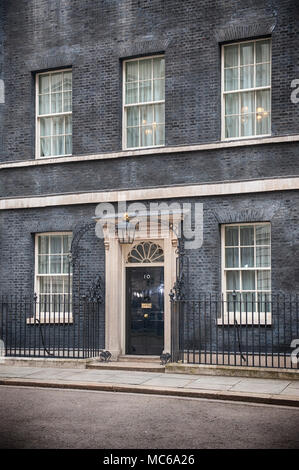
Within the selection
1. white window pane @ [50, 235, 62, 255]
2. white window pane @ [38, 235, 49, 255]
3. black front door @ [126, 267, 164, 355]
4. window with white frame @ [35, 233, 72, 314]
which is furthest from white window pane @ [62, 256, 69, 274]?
black front door @ [126, 267, 164, 355]

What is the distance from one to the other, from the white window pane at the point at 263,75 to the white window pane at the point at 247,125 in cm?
74

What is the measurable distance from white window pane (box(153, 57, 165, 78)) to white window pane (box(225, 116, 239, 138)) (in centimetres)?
201

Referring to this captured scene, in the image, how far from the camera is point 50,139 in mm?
16844

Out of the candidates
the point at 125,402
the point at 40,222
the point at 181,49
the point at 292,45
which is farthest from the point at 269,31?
the point at 125,402

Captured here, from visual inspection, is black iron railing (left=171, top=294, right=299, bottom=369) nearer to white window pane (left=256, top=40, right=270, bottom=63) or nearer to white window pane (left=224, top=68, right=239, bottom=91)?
white window pane (left=224, top=68, right=239, bottom=91)

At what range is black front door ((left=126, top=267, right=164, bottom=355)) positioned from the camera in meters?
15.3

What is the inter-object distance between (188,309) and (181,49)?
5.99 metres

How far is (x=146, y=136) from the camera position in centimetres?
1581

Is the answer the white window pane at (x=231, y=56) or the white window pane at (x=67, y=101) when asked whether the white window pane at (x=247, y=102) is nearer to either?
the white window pane at (x=231, y=56)

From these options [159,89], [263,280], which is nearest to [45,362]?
[263,280]

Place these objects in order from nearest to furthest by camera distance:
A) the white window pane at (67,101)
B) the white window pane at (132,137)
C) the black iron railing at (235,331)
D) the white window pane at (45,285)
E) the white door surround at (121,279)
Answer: the black iron railing at (235,331) → the white door surround at (121,279) → the white window pane at (132,137) → the white window pane at (45,285) → the white window pane at (67,101)

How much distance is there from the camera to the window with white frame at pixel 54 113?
16.7 meters

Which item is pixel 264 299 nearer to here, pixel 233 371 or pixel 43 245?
pixel 233 371

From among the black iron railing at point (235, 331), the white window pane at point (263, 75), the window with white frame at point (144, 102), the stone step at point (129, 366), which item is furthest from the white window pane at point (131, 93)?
the stone step at point (129, 366)
